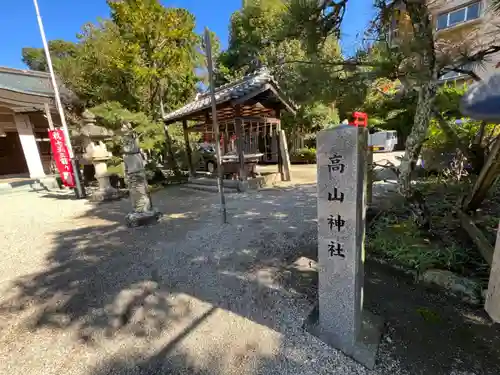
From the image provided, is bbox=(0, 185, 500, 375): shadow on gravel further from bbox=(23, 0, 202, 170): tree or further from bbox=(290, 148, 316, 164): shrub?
bbox=(290, 148, 316, 164): shrub

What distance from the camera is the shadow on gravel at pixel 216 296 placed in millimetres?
1825

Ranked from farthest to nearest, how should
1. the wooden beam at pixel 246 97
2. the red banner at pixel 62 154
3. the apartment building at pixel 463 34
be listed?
the red banner at pixel 62 154
the wooden beam at pixel 246 97
the apartment building at pixel 463 34

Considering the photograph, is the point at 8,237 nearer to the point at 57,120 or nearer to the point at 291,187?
the point at 291,187

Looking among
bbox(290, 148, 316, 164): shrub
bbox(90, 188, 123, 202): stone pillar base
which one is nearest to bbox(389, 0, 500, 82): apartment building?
bbox(90, 188, 123, 202): stone pillar base

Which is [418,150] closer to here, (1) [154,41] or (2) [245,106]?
(2) [245,106]

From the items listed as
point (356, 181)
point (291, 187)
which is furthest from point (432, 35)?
point (291, 187)

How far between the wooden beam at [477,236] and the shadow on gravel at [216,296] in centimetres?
67

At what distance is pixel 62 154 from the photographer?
759cm

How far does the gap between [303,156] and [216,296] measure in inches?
462

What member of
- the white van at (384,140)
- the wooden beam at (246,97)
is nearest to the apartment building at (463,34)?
the wooden beam at (246,97)

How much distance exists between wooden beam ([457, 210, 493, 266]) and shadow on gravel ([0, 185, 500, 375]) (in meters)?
A: 0.67

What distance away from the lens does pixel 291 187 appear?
7.45 m

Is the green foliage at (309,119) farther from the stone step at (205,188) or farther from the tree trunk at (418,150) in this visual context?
the tree trunk at (418,150)

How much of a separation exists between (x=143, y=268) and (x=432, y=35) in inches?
174
